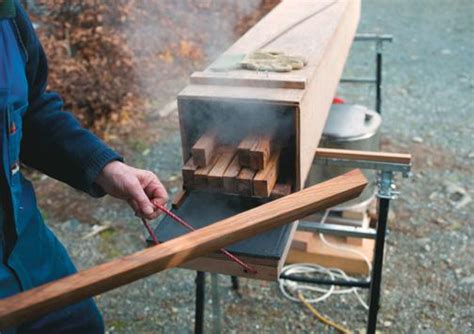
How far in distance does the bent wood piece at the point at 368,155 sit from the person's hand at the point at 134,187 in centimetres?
83

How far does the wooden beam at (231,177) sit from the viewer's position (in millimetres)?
1883

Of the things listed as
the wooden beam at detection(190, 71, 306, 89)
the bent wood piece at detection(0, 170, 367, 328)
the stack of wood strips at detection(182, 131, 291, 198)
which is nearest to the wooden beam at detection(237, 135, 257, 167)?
the stack of wood strips at detection(182, 131, 291, 198)

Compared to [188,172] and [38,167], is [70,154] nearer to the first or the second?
[38,167]

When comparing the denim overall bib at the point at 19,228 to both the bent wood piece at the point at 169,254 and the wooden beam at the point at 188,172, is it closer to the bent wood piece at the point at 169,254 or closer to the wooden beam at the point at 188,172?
the bent wood piece at the point at 169,254

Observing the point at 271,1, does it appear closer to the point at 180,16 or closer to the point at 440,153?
the point at 180,16

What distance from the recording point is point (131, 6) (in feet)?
16.5

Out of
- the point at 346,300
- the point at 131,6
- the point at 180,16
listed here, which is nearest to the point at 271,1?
the point at 180,16

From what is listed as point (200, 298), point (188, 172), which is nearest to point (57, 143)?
point (188, 172)

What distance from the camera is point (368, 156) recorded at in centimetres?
223

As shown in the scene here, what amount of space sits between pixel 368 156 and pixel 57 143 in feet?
4.20

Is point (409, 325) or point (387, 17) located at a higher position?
point (387, 17)

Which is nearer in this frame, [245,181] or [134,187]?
[134,187]

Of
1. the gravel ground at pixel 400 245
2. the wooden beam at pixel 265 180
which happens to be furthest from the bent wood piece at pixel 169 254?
the gravel ground at pixel 400 245

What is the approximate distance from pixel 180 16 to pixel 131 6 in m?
0.80
